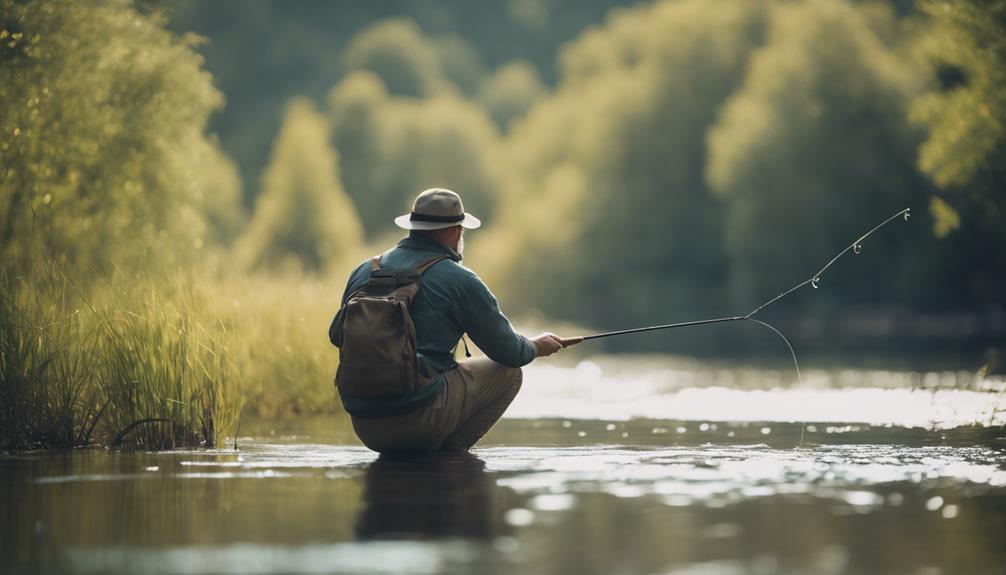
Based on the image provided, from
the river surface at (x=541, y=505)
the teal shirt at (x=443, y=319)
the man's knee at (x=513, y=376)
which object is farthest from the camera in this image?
the man's knee at (x=513, y=376)

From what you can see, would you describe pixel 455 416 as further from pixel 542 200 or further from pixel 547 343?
pixel 542 200

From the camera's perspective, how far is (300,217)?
173ft

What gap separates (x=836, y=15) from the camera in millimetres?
41469

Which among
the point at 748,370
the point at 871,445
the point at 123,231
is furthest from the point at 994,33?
the point at 871,445

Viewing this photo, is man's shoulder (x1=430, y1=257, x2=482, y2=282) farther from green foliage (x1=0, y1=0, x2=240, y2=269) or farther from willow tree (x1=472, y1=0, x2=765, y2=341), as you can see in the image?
willow tree (x1=472, y1=0, x2=765, y2=341)

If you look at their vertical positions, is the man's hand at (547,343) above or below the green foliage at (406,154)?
below

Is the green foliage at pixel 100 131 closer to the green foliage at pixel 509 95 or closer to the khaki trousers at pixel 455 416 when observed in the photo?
the khaki trousers at pixel 455 416

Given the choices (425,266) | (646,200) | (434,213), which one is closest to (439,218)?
(434,213)

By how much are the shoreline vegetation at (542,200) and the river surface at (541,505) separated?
0.90 meters

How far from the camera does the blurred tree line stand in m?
19.7

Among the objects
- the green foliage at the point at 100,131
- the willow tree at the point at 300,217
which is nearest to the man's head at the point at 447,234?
the green foliage at the point at 100,131

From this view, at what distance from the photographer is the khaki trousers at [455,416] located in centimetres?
861

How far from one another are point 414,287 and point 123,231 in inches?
511

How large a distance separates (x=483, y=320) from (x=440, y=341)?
0.98 feet
